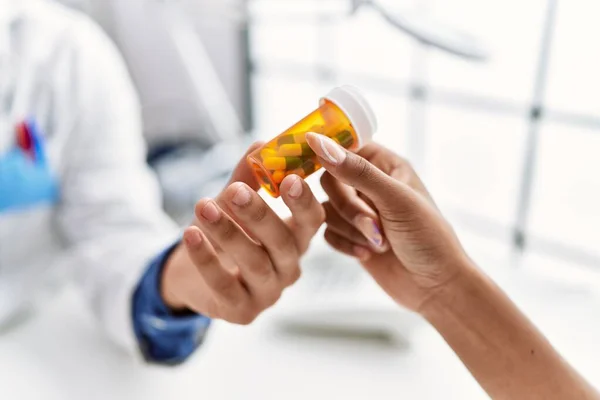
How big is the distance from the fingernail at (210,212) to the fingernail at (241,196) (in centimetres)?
2

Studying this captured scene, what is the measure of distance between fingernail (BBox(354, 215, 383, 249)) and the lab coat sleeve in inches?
16.9

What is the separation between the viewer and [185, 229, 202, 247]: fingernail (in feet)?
1.84

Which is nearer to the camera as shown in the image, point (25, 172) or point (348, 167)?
point (348, 167)

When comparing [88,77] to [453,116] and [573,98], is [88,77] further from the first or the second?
[453,116]

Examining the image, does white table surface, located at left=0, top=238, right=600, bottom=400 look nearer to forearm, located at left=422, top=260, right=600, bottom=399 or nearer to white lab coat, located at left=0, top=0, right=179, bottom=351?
white lab coat, located at left=0, top=0, right=179, bottom=351

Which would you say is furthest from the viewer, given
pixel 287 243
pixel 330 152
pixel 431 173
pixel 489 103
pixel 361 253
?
pixel 431 173

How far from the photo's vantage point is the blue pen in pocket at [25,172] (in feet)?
2.98

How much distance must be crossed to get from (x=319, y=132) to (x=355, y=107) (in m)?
0.04

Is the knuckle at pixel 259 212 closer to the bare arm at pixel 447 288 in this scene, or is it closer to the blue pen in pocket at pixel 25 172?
the bare arm at pixel 447 288

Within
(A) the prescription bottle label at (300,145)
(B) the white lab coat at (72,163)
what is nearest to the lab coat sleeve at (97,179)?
(B) the white lab coat at (72,163)

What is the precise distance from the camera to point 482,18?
180 centimetres

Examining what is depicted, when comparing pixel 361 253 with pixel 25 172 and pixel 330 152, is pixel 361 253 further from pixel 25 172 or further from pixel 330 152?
pixel 25 172

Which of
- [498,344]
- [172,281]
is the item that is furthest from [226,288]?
[498,344]

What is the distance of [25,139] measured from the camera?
0.93 m
